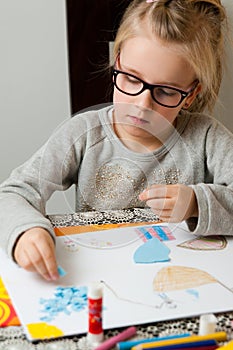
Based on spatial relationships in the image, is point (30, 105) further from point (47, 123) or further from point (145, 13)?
point (145, 13)

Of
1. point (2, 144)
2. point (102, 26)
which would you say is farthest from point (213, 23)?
point (2, 144)

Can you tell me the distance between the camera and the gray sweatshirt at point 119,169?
0.86 metres

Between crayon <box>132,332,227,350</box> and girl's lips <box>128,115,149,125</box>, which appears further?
girl's lips <box>128,115,149,125</box>

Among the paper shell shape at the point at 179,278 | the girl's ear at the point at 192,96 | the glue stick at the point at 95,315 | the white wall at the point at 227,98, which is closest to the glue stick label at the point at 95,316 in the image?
the glue stick at the point at 95,315

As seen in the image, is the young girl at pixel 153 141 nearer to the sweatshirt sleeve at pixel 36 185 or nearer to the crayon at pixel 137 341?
the sweatshirt sleeve at pixel 36 185

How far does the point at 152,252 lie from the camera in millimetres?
758

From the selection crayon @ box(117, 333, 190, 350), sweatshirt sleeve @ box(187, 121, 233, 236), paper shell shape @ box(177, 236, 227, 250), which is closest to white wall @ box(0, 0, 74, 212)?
sweatshirt sleeve @ box(187, 121, 233, 236)

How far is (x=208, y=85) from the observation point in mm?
979

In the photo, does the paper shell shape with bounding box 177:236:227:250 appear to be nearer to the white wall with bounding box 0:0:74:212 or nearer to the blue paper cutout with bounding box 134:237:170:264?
the blue paper cutout with bounding box 134:237:170:264

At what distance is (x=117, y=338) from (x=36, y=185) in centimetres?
39

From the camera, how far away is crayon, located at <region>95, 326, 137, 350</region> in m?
0.53

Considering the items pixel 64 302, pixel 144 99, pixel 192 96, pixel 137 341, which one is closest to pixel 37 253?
pixel 64 302

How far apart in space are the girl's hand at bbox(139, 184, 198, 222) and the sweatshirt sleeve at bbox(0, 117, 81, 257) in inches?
6.2

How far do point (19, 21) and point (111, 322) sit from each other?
108 centimetres
